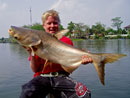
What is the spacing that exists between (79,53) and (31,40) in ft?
3.02

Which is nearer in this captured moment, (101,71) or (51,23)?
(101,71)

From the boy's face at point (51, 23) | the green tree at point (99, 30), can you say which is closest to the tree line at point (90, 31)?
the green tree at point (99, 30)

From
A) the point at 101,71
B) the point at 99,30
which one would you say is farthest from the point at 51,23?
the point at 99,30

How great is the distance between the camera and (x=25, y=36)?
127 inches

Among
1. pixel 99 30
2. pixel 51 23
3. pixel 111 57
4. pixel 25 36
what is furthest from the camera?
pixel 99 30

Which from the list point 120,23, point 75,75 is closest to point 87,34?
point 120,23

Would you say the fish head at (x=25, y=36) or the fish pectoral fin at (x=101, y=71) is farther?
the fish head at (x=25, y=36)

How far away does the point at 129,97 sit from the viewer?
630cm

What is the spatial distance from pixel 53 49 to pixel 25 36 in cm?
56

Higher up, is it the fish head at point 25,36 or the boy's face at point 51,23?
the boy's face at point 51,23

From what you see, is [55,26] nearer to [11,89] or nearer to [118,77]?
[11,89]

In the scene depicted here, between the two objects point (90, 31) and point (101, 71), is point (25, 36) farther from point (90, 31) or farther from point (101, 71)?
point (90, 31)

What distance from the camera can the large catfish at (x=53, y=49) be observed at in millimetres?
3155

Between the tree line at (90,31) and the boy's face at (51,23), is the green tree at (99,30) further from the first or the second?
the boy's face at (51,23)
